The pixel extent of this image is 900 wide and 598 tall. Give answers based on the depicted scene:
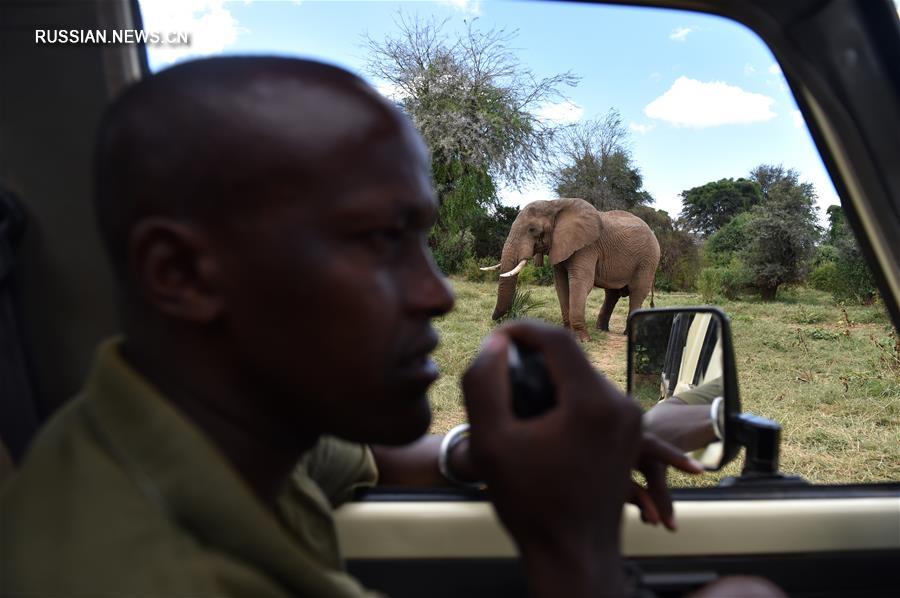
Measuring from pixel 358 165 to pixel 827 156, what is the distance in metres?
1.10

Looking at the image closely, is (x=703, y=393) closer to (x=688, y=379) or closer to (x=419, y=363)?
(x=688, y=379)

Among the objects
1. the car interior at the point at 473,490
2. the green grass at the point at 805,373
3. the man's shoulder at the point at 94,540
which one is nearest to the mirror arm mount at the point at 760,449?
the car interior at the point at 473,490

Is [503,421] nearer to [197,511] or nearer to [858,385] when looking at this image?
[197,511]

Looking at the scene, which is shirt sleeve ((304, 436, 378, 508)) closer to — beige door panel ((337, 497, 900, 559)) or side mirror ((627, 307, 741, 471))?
beige door panel ((337, 497, 900, 559))

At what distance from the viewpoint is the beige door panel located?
133 cm

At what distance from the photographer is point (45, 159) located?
1.19 m

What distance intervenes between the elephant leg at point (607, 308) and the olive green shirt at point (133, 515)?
8367 millimetres

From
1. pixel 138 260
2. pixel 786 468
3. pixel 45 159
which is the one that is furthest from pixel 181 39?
pixel 786 468

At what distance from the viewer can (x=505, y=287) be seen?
25.6 feet

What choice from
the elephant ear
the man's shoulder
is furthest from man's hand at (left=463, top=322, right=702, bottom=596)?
the elephant ear

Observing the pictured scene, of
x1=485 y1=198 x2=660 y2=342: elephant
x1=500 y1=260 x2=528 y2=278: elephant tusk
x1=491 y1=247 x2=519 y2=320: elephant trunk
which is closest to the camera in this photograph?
x1=491 y1=247 x2=519 y2=320: elephant trunk

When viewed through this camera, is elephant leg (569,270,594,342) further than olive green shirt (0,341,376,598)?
Yes

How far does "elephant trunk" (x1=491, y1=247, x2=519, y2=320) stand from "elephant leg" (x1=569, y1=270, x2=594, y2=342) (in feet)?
2.91

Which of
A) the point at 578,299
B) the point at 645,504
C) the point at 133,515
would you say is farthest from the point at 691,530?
the point at 578,299
